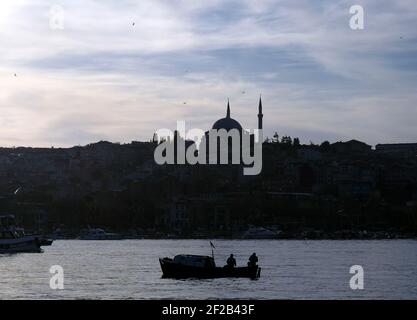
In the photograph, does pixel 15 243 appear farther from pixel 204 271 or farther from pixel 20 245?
pixel 204 271

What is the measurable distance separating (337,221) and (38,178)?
4259cm

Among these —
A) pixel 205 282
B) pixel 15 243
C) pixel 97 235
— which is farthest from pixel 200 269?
pixel 97 235

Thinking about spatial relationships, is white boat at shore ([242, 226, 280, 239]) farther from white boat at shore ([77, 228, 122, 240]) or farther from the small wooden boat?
the small wooden boat

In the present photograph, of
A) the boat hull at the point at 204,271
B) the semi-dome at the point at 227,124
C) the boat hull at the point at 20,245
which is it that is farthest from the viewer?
the semi-dome at the point at 227,124

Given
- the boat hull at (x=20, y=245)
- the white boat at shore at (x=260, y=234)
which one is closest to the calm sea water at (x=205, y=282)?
the boat hull at (x=20, y=245)

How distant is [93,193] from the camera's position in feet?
398

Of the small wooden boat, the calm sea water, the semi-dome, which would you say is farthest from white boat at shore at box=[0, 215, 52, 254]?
the semi-dome

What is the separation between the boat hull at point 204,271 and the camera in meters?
36.1

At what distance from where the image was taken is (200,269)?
36562mm

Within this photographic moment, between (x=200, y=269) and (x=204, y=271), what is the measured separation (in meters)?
0.22

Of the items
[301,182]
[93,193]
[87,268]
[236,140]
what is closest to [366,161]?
[301,182]

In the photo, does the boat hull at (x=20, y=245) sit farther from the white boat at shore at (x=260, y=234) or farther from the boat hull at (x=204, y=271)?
the white boat at shore at (x=260, y=234)

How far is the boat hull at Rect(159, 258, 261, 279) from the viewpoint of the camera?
36062 mm
